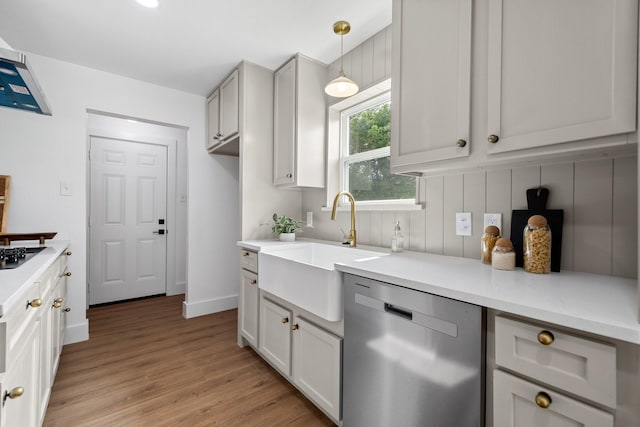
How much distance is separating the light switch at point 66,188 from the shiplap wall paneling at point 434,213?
2860 mm

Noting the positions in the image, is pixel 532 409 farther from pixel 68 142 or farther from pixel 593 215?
pixel 68 142

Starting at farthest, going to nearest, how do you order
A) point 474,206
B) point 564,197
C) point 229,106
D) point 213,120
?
point 213,120 → point 229,106 → point 474,206 → point 564,197

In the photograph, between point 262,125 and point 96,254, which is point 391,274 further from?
point 96,254

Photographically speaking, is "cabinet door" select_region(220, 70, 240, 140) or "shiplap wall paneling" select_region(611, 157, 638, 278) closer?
"shiplap wall paneling" select_region(611, 157, 638, 278)

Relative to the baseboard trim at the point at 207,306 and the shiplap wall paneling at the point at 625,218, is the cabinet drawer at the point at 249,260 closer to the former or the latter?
the baseboard trim at the point at 207,306

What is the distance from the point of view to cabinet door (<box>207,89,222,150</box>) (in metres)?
2.92

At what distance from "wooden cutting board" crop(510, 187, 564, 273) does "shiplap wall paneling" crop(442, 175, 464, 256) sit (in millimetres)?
274

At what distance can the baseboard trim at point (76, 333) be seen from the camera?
247 cm

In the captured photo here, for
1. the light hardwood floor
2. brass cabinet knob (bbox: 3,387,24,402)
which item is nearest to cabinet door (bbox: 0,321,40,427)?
brass cabinet knob (bbox: 3,387,24,402)

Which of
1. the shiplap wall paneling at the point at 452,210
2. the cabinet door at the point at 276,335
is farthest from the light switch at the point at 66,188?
the shiplap wall paneling at the point at 452,210

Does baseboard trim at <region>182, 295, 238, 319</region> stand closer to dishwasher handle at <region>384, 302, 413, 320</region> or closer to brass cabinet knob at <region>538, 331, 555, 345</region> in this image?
dishwasher handle at <region>384, 302, 413, 320</region>

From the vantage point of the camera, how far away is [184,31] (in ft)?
6.75

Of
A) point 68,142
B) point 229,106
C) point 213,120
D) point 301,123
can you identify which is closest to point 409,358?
point 301,123

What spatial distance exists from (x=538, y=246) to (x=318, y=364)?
3.80 ft
